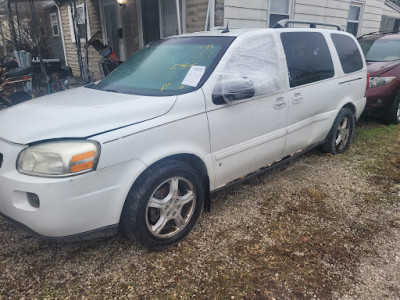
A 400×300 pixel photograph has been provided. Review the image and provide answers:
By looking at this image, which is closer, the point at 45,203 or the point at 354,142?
the point at 45,203

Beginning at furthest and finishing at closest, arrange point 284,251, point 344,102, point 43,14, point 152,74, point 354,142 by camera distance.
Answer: point 43,14, point 354,142, point 344,102, point 152,74, point 284,251

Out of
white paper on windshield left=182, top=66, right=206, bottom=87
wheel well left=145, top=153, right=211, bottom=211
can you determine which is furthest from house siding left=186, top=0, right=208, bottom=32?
wheel well left=145, top=153, right=211, bottom=211

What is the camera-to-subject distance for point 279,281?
2.20 m

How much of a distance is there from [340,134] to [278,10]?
4.78 meters

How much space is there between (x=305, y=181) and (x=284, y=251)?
1433 mm

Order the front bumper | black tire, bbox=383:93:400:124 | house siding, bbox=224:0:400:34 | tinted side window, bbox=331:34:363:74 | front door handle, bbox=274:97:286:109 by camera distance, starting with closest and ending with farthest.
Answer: the front bumper < front door handle, bbox=274:97:286:109 < tinted side window, bbox=331:34:363:74 < black tire, bbox=383:93:400:124 < house siding, bbox=224:0:400:34

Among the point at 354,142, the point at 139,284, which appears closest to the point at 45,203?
the point at 139,284

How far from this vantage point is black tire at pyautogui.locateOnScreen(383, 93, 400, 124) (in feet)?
18.4

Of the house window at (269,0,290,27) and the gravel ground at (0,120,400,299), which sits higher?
the house window at (269,0,290,27)

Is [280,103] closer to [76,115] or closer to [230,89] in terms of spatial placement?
[230,89]

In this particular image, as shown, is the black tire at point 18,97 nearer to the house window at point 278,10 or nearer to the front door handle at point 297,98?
the front door handle at point 297,98

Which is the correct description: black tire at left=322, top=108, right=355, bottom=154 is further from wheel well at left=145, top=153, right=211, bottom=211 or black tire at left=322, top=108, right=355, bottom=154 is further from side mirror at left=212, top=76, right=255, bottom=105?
wheel well at left=145, top=153, right=211, bottom=211

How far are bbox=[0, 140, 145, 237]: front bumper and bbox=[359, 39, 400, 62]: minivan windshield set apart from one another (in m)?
5.83

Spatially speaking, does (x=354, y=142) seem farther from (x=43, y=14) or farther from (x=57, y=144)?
(x=43, y=14)
